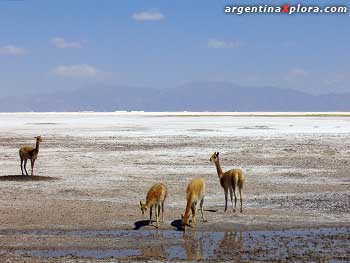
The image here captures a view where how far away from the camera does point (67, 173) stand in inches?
984

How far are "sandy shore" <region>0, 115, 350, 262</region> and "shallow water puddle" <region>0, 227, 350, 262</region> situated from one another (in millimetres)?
19

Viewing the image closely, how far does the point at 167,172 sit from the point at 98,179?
9.90 feet

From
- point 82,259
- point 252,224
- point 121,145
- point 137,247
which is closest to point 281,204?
point 252,224

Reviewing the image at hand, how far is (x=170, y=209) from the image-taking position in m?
17.1

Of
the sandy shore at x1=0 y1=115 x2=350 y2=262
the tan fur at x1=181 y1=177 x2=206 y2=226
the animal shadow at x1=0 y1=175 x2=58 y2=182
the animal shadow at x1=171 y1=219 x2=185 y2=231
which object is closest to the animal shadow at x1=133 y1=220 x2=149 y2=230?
the sandy shore at x1=0 y1=115 x2=350 y2=262

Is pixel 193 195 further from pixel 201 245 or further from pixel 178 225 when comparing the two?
pixel 201 245

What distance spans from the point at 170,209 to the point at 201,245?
160 inches

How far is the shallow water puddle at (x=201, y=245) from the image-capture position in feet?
40.1

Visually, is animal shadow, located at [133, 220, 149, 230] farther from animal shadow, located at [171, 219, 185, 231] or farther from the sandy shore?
animal shadow, located at [171, 219, 185, 231]

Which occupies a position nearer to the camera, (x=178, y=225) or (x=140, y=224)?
(x=178, y=225)

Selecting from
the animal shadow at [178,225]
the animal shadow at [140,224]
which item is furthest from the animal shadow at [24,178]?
the animal shadow at [178,225]

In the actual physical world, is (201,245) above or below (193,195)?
below

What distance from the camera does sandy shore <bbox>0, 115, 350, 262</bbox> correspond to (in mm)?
12658

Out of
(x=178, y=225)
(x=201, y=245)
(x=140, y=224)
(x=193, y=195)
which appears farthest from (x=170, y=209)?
(x=201, y=245)
